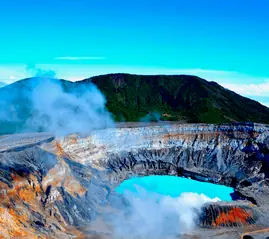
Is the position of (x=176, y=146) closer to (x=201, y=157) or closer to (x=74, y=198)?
(x=201, y=157)

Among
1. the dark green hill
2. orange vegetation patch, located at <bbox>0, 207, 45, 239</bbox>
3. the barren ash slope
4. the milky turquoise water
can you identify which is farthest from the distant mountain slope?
orange vegetation patch, located at <bbox>0, 207, 45, 239</bbox>

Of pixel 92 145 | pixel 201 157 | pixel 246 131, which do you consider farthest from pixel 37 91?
pixel 246 131

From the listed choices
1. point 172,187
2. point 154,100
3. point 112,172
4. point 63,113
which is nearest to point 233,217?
point 172,187

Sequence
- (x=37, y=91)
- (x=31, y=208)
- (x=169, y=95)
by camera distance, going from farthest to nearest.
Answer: (x=169, y=95), (x=37, y=91), (x=31, y=208)

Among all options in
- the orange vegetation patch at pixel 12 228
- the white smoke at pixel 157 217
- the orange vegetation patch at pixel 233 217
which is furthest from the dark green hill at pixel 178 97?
the orange vegetation patch at pixel 12 228

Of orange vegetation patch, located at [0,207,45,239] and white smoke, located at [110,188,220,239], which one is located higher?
orange vegetation patch, located at [0,207,45,239]

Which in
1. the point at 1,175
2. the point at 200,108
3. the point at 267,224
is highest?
the point at 200,108

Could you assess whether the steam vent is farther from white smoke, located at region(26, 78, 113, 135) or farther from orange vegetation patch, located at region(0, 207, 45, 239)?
white smoke, located at region(26, 78, 113, 135)
